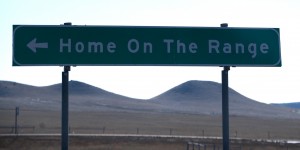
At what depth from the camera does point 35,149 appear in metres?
36.6

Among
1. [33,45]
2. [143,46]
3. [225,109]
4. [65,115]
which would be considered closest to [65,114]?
[65,115]

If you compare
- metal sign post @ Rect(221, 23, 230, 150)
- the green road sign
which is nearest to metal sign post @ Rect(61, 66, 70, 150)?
the green road sign

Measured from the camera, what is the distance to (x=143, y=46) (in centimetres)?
921

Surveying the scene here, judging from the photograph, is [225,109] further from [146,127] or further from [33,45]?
[146,127]

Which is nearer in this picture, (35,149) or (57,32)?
(57,32)

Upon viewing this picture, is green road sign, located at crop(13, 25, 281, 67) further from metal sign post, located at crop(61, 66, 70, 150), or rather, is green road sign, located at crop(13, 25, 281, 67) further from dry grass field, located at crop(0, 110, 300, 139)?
dry grass field, located at crop(0, 110, 300, 139)

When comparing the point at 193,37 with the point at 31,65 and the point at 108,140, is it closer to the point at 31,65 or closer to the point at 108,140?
the point at 31,65

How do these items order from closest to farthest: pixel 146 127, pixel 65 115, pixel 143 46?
pixel 65 115 → pixel 143 46 → pixel 146 127

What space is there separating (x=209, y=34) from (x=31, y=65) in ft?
9.85

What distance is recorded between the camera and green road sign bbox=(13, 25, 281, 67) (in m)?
9.11

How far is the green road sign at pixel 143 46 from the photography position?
29.9 ft

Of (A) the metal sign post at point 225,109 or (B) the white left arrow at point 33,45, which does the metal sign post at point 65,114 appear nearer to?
(B) the white left arrow at point 33,45

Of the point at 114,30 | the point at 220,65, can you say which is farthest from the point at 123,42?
the point at 220,65

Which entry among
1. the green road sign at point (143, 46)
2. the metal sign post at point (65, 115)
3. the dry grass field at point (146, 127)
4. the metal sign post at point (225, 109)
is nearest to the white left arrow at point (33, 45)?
the green road sign at point (143, 46)
